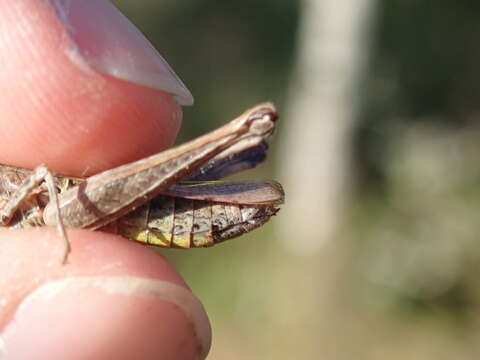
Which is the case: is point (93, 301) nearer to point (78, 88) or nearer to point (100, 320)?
point (100, 320)

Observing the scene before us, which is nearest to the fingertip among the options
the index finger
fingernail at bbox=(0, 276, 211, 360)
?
fingernail at bbox=(0, 276, 211, 360)

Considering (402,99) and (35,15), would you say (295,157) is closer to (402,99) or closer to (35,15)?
(402,99)

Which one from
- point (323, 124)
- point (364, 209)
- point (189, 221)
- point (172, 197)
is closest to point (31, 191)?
point (172, 197)

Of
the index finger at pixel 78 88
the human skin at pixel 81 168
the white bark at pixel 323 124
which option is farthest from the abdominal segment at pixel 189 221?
the white bark at pixel 323 124

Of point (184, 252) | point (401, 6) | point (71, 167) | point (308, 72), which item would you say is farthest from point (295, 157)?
point (71, 167)

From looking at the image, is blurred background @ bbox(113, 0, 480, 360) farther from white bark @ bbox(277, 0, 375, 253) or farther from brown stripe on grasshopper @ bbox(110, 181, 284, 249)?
brown stripe on grasshopper @ bbox(110, 181, 284, 249)

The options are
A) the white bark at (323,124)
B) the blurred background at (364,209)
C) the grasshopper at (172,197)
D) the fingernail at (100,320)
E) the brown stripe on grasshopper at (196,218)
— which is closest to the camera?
the fingernail at (100,320)

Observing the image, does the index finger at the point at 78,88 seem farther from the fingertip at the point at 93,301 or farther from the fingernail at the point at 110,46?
the fingertip at the point at 93,301
